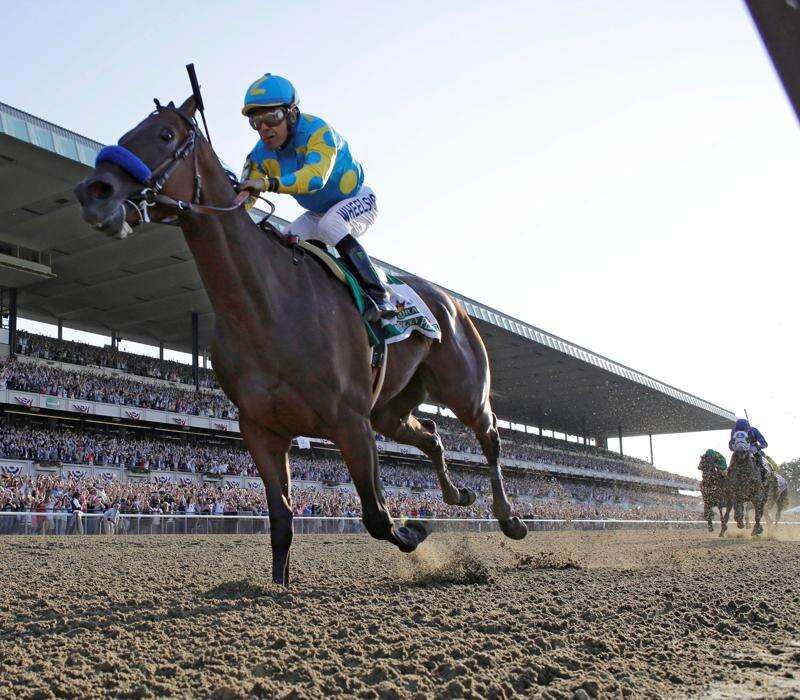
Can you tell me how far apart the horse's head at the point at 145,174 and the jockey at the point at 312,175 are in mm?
424

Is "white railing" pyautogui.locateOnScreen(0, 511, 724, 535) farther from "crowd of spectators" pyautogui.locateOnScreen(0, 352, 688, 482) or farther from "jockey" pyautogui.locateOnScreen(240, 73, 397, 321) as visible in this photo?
"crowd of spectators" pyautogui.locateOnScreen(0, 352, 688, 482)

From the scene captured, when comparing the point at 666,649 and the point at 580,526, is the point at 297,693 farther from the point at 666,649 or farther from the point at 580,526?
the point at 580,526

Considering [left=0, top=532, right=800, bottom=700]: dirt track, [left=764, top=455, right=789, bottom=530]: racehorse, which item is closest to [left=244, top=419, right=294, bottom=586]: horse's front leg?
[left=0, top=532, right=800, bottom=700]: dirt track

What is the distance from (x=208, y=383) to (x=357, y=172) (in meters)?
34.3

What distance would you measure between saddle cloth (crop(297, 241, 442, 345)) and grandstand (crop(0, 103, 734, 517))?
53.2 ft

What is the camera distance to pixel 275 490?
16.3 feet

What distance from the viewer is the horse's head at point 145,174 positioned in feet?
13.3

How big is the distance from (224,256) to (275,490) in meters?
1.45

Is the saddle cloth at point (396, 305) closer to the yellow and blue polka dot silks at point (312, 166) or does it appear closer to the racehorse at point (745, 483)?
the yellow and blue polka dot silks at point (312, 166)

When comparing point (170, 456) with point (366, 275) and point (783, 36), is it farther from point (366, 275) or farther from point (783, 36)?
point (783, 36)

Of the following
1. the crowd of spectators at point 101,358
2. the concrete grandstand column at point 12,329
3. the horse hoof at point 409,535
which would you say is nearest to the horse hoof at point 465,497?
the horse hoof at point 409,535

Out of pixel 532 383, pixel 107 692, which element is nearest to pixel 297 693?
pixel 107 692

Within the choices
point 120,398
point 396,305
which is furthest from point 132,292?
point 396,305

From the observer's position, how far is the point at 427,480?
129ft
